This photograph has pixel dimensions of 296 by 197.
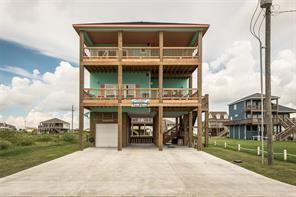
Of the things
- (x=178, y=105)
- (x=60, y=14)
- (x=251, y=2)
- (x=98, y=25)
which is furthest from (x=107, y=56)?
(x=251, y=2)

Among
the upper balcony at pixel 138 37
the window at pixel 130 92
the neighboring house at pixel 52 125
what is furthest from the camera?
the neighboring house at pixel 52 125

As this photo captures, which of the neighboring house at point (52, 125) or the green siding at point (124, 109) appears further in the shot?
the neighboring house at point (52, 125)

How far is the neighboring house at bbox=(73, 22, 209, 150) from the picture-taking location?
77.2 ft

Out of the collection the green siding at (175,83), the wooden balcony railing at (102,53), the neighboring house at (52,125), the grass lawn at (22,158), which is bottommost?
the neighboring house at (52,125)

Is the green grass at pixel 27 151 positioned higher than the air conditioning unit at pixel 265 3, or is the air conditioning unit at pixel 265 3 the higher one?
the air conditioning unit at pixel 265 3

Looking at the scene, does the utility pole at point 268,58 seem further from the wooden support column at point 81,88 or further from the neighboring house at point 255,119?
the neighboring house at point 255,119

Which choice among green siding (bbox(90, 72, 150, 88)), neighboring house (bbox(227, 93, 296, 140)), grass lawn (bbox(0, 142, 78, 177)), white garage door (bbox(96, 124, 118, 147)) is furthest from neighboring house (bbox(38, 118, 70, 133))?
grass lawn (bbox(0, 142, 78, 177))

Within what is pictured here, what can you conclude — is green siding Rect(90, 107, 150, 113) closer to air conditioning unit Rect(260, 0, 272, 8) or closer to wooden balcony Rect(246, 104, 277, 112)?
air conditioning unit Rect(260, 0, 272, 8)

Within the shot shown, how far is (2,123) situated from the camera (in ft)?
368

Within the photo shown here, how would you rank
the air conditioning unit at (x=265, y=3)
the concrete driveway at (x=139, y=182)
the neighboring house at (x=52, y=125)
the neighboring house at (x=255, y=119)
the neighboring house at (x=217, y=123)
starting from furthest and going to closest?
the neighboring house at (x=52, y=125) → the neighboring house at (x=217, y=123) → the neighboring house at (x=255, y=119) → the air conditioning unit at (x=265, y=3) → the concrete driveway at (x=139, y=182)

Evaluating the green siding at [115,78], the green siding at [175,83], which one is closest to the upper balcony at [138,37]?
the green siding at [115,78]

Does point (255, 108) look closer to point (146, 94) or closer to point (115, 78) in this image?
point (146, 94)

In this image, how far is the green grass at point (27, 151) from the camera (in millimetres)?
14195

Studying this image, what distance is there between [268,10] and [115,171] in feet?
36.3
